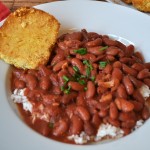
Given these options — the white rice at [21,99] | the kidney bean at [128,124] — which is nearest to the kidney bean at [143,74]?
the kidney bean at [128,124]

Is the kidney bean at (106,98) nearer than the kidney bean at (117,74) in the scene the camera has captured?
Yes

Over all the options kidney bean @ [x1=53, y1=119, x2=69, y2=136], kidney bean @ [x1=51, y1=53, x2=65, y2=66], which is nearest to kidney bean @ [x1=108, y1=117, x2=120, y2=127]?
kidney bean @ [x1=53, y1=119, x2=69, y2=136]

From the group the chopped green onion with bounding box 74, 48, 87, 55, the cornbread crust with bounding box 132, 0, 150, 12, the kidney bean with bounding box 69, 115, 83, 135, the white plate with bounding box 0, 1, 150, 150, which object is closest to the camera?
the white plate with bounding box 0, 1, 150, 150

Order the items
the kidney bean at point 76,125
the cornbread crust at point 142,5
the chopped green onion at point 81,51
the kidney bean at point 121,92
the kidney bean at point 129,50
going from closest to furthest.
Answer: the kidney bean at point 76,125 → the kidney bean at point 121,92 → the chopped green onion at point 81,51 → the kidney bean at point 129,50 → the cornbread crust at point 142,5

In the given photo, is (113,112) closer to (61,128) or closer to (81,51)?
(61,128)

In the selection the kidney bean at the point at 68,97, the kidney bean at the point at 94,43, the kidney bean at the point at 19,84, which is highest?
the kidney bean at the point at 94,43

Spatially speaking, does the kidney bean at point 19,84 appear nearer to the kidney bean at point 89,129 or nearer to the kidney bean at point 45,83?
the kidney bean at point 45,83

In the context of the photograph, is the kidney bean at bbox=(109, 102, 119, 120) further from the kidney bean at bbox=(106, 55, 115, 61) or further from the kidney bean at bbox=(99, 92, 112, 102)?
the kidney bean at bbox=(106, 55, 115, 61)

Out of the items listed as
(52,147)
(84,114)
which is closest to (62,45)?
(84,114)
